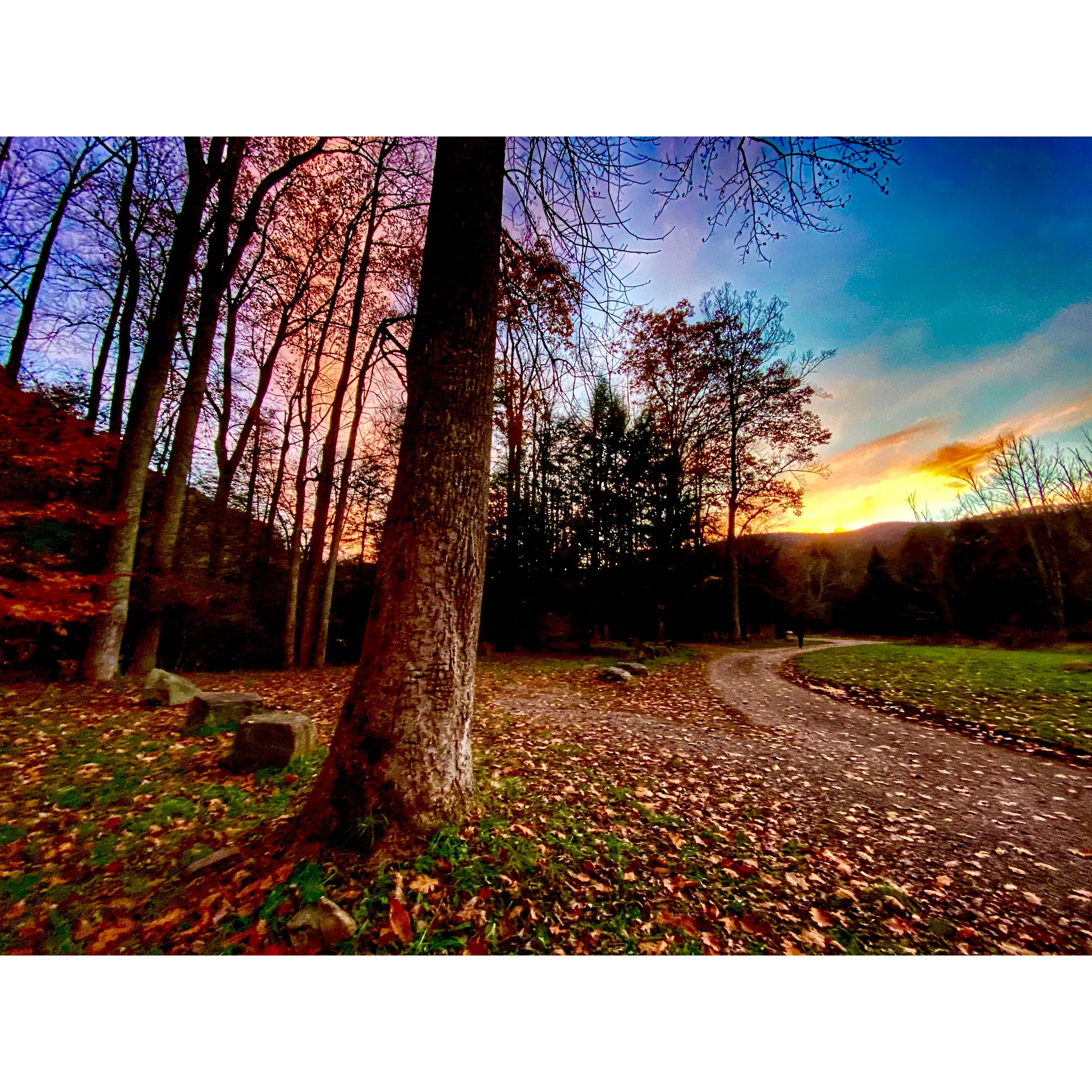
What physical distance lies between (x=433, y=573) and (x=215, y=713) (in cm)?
327

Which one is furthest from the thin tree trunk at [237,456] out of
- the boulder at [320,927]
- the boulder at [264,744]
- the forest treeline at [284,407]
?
the boulder at [320,927]

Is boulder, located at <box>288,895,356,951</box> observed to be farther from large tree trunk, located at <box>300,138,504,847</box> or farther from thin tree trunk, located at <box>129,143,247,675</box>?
thin tree trunk, located at <box>129,143,247,675</box>

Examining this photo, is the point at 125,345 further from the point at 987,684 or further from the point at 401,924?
the point at 987,684

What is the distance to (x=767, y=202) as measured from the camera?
342 centimetres

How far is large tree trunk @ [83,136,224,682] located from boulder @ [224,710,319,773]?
385 centimetres

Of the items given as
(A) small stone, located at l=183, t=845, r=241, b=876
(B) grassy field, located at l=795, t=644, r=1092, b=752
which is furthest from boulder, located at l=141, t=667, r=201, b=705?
(B) grassy field, located at l=795, t=644, r=1092, b=752

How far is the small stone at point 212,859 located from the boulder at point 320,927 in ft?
2.14

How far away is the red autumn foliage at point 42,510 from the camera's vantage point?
4402mm

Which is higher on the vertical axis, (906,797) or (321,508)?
(321,508)

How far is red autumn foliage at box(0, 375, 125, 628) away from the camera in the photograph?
4.40 metres

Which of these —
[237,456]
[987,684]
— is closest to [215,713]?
[237,456]

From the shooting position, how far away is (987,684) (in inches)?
272
